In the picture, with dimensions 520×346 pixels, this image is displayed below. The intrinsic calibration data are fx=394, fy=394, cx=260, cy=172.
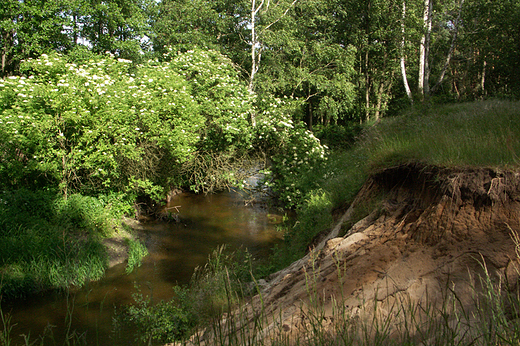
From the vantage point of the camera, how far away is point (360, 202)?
6.87 m

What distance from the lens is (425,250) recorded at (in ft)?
14.9

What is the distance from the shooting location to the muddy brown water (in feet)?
23.9

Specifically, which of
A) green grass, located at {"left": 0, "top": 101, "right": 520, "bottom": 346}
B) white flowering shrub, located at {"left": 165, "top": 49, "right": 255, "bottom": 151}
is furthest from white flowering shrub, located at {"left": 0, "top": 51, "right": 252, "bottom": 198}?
green grass, located at {"left": 0, "top": 101, "right": 520, "bottom": 346}

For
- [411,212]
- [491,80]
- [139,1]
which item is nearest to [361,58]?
[491,80]

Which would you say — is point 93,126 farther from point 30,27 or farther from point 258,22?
point 258,22

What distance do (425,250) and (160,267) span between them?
7.77 metres

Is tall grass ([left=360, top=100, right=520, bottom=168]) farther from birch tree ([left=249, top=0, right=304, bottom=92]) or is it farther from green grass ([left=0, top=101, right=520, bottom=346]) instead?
birch tree ([left=249, top=0, right=304, bottom=92])

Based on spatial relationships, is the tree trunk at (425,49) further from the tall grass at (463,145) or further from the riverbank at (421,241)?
the riverbank at (421,241)

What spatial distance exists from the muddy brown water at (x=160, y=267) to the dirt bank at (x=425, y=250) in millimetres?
2425

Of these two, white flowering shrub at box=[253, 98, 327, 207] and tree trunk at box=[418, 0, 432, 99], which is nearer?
white flowering shrub at box=[253, 98, 327, 207]

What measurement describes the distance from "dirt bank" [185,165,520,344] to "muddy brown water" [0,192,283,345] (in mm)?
2425

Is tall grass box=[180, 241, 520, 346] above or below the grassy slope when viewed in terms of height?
below

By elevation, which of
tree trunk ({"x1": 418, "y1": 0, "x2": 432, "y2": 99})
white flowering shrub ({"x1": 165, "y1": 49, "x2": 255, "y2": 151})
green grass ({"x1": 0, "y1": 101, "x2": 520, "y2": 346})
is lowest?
green grass ({"x1": 0, "y1": 101, "x2": 520, "y2": 346})

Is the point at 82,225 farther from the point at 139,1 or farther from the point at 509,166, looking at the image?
the point at 139,1
